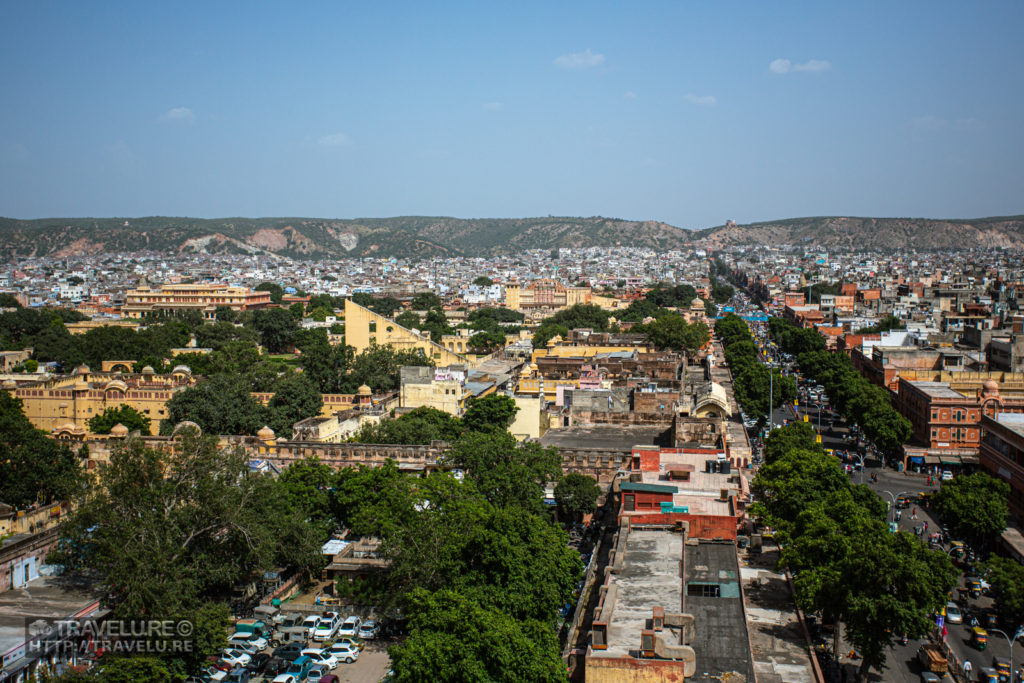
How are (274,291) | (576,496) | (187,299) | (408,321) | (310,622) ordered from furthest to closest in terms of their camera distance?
(274,291) → (187,299) → (408,321) → (576,496) → (310,622)

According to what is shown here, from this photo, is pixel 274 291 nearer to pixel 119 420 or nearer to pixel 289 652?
pixel 119 420

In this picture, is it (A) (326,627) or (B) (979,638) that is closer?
(B) (979,638)

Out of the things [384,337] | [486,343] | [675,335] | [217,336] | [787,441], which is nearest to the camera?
[787,441]

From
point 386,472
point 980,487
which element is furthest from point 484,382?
point 980,487

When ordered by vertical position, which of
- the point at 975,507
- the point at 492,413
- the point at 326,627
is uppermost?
the point at 492,413

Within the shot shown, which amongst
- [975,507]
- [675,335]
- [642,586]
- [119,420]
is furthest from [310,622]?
[675,335]
